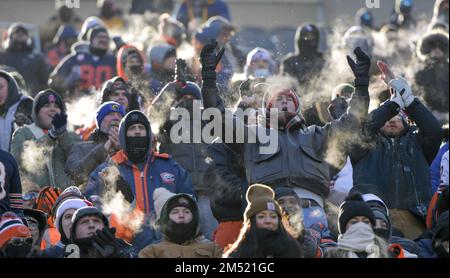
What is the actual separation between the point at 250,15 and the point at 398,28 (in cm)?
587

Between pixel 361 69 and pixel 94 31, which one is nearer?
pixel 361 69

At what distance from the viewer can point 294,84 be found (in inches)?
612

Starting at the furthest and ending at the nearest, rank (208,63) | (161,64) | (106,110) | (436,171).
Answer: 1. (161,64)
2. (106,110)
3. (436,171)
4. (208,63)

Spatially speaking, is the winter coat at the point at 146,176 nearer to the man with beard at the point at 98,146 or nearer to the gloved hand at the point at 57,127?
the man with beard at the point at 98,146

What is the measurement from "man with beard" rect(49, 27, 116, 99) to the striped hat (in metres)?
5.83

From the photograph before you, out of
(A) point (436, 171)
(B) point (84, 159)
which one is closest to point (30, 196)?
(B) point (84, 159)

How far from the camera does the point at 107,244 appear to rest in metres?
11.0

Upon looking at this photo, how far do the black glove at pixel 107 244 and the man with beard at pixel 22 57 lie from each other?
8.06 m

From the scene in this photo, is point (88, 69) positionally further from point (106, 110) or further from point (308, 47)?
point (106, 110)

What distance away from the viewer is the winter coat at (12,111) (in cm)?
1434

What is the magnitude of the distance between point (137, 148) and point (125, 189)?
0.38 m

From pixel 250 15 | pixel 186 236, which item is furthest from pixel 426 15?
pixel 186 236

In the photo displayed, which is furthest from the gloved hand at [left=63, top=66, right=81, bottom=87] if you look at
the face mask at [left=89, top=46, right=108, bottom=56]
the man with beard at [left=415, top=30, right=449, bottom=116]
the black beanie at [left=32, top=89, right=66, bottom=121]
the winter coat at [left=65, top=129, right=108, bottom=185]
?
the winter coat at [left=65, top=129, right=108, bottom=185]

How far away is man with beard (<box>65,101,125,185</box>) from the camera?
12984mm
